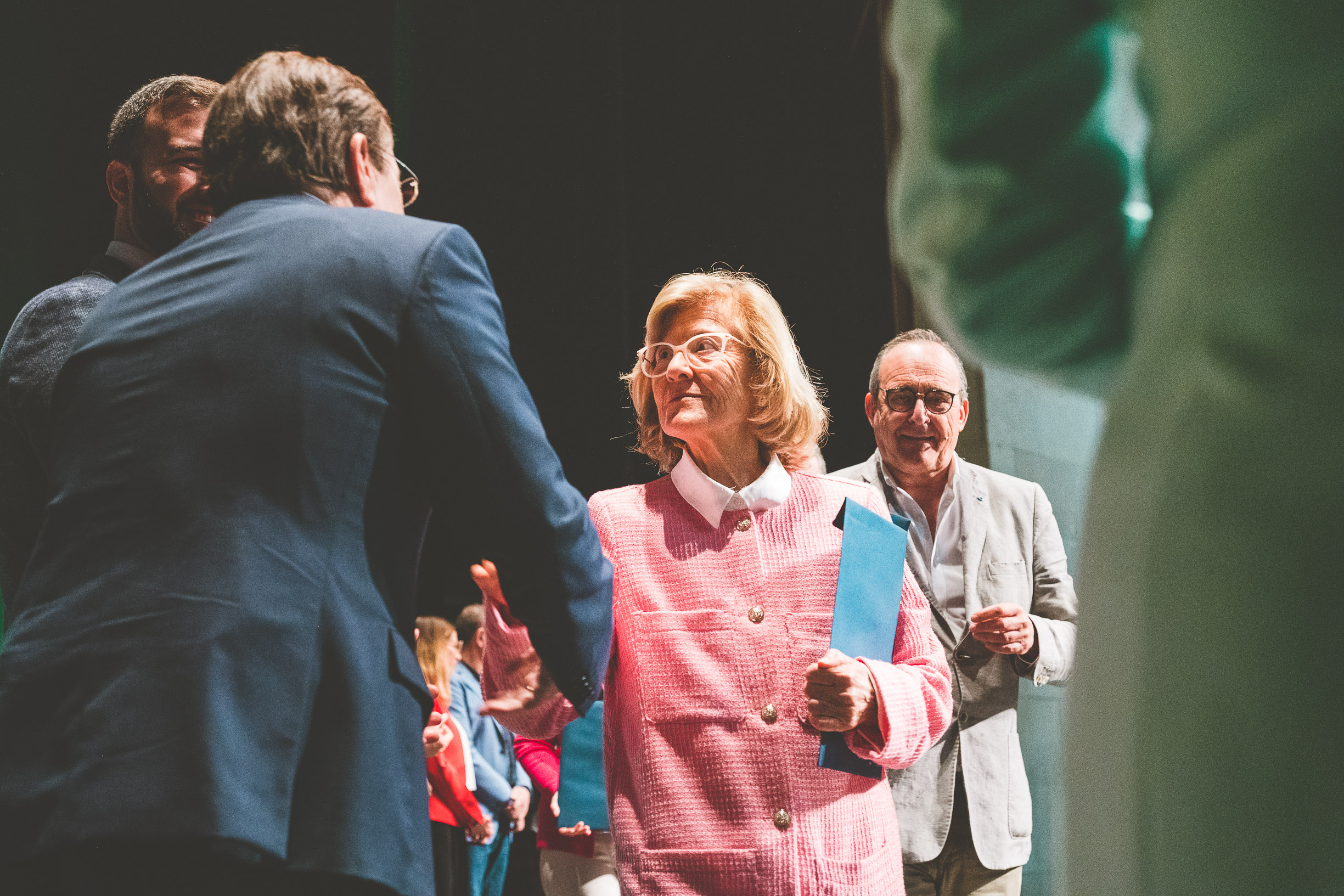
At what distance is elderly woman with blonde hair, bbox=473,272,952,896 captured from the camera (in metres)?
1.51

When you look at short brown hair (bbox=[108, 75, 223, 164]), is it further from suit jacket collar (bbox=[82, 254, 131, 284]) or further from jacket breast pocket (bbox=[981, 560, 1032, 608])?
jacket breast pocket (bbox=[981, 560, 1032, 608])

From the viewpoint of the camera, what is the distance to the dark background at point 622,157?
18.6 ft

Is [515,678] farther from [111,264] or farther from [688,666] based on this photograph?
[111,264]

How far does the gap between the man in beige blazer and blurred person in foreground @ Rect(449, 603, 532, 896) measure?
318 cm

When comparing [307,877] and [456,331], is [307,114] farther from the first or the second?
[307,877]

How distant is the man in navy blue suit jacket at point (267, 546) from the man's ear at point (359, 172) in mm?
49

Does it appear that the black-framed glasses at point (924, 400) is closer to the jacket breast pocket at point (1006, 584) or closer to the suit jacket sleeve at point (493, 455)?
the jacket breast pocket at point (1006, 584)

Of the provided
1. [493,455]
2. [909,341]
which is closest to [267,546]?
[493,455]

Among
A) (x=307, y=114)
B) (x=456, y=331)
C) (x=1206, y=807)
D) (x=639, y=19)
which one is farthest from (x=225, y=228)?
(x=639, y=19)

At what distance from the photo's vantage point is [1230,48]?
0.49 meters

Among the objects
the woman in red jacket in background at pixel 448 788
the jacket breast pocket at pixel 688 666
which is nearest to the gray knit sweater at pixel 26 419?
the jacket breast pocket at pixel 688 666

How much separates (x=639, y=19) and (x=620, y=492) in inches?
211

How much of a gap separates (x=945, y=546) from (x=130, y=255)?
1.93 metres

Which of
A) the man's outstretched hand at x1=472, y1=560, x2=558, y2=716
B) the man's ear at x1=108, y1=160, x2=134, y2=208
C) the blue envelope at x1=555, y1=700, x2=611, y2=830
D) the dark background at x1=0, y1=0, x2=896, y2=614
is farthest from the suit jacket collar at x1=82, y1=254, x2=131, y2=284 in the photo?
the dark background at x1=0, y1=0, x2=896, y2=614
